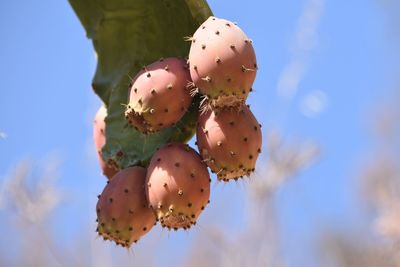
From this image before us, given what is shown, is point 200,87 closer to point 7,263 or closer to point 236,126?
point 236,126

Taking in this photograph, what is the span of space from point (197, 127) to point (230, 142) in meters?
0.13

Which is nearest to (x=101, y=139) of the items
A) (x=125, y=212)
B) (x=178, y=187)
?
(x=125, y=212)

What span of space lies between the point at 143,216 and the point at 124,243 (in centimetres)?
8

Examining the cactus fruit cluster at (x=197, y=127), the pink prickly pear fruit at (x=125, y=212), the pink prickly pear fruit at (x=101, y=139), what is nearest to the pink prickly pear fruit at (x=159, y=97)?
the cactus fruit cluster at (x=197, y=127)

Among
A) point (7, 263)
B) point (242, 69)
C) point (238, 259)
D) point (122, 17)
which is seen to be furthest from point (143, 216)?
point (7, 263)

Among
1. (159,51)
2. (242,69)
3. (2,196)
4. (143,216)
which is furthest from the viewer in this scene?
(2,196)

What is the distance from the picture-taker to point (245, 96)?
69.6 inches

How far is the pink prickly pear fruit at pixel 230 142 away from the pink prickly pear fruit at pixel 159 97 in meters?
0.08

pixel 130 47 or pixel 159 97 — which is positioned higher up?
pixel 130 47

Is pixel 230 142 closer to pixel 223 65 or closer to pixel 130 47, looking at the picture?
pixel 223 65

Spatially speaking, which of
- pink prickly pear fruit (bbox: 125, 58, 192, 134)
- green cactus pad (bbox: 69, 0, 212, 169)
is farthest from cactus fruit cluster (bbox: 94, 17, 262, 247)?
green cactus pad (bbox: 69, 0, 212, 169)

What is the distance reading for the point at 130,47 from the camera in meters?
2.25

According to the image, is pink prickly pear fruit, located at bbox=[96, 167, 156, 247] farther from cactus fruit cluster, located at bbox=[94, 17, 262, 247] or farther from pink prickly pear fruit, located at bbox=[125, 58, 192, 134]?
pink prickly pear fruit, located at bbox=[125, 58, 192, 134]

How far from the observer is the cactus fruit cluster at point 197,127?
1.77m
